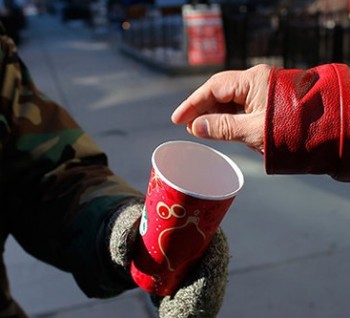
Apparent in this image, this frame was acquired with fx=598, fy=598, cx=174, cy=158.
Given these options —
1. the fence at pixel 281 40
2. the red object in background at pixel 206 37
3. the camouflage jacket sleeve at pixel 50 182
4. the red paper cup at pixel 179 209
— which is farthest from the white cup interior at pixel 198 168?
the red object in background at pixel 206 37

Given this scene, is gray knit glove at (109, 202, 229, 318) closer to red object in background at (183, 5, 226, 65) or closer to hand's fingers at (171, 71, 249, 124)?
hand's fingers at (171, 71, 249, 124)

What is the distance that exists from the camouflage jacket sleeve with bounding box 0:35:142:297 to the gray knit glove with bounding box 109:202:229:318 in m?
0.21

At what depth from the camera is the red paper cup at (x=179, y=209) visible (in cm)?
116

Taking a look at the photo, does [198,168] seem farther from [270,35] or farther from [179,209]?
[270,35]

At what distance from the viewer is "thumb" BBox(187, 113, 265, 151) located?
1.15 meters

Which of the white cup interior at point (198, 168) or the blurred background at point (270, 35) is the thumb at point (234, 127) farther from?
the blurred background at point (270, 35)

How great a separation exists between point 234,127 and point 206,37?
30.6 ft

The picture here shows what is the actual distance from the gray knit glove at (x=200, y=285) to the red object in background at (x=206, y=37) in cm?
904

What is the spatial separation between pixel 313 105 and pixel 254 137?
0.13 metres

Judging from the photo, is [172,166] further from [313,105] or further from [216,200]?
[313,105]

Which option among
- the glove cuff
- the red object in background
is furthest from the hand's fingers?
the red object in background

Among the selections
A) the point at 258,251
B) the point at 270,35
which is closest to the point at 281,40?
the point at 270,35

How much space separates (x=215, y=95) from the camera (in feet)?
4.19

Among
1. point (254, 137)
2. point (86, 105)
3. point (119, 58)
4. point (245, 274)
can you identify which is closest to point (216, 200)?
point (254, 137)
